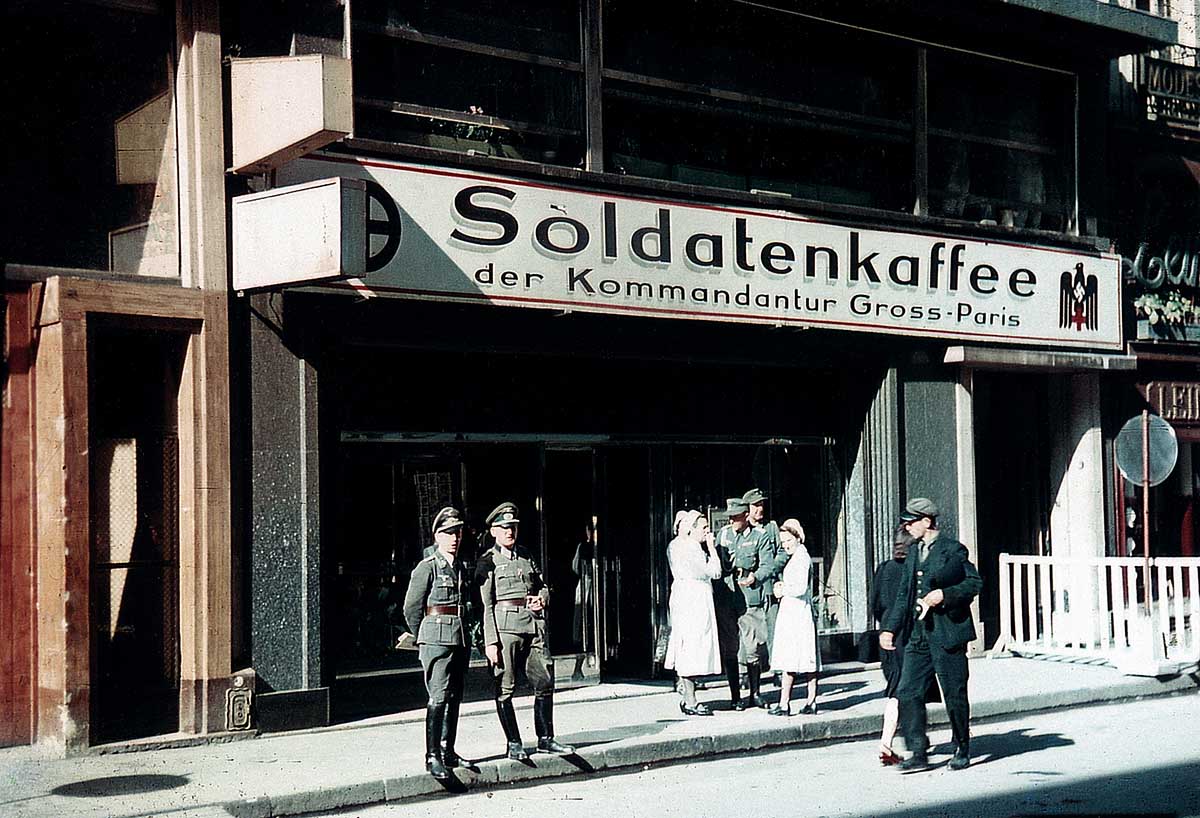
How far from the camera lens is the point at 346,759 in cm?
1117

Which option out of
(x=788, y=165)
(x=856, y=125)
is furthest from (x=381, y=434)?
(x=856, y=125)

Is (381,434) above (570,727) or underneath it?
above

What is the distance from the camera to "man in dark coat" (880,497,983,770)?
36.1ft

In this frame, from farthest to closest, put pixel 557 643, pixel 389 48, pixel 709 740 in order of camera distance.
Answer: pixel 557 643, pixel 389 48, pixel 709 740

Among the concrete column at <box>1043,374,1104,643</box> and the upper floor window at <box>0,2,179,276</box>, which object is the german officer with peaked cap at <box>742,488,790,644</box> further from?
the concrete column at <box>1043,374,1104,643</box>

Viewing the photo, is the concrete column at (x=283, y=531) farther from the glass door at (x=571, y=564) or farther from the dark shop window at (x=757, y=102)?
the dark shop window at (x=757, y=102)

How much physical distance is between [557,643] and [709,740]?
323 centimetres

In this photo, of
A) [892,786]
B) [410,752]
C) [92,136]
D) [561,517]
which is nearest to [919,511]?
[892,786]

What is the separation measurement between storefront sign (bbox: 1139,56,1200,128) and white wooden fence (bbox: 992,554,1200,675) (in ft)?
20.7

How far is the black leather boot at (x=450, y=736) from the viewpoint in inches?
423

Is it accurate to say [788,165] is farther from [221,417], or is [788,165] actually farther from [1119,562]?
[221,417]

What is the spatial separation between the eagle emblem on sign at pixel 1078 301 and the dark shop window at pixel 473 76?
7.02 metres

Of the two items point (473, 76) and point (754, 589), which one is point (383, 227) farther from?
point (754, 589)

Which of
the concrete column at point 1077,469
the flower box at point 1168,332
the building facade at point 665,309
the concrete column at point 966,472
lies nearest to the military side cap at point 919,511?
the building facade at point 665,309
